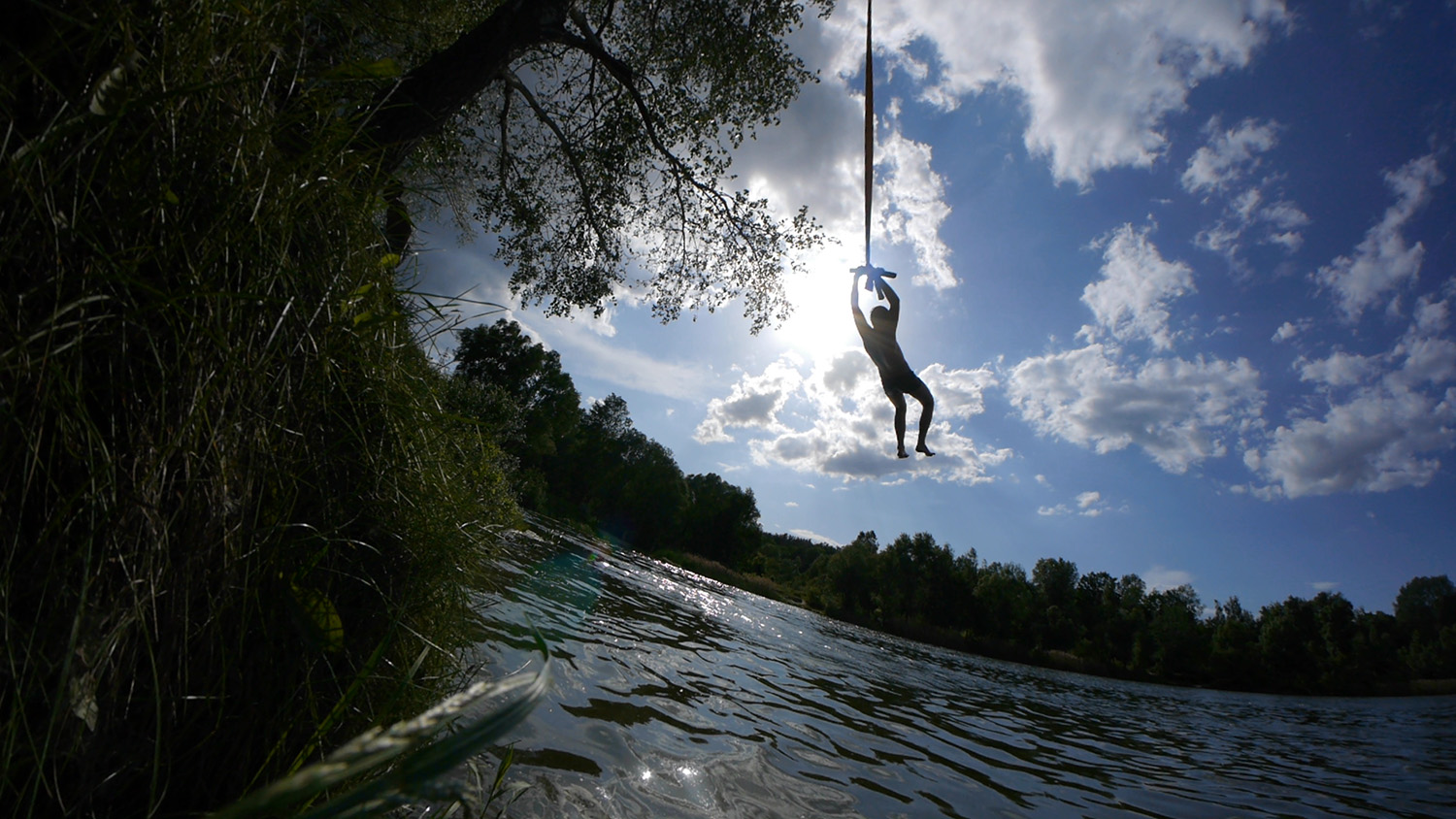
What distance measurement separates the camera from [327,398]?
2.01 metres

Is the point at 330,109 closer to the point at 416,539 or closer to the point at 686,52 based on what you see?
the point at 416,539

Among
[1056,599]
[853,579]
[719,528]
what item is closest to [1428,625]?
[1056,599]

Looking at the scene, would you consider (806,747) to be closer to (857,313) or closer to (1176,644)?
(857,313)

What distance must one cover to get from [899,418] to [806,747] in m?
2.73

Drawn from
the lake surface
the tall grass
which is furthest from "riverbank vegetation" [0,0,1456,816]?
the lake surface

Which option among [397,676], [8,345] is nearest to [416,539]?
[397,676]

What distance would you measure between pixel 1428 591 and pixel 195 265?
113m

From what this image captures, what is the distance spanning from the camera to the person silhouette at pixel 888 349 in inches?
201

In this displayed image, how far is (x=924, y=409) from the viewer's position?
212 inches

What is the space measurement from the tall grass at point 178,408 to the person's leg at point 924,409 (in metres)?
4.10

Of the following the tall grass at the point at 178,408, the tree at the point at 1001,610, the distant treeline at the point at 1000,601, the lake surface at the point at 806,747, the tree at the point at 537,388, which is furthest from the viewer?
the tree at the point at 1001,610

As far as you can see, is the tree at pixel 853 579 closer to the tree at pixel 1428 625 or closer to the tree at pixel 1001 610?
the tree at pixel 1001 610

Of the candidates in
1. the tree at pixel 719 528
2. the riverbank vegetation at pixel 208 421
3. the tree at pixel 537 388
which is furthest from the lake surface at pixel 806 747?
the tree at pixel 719 528

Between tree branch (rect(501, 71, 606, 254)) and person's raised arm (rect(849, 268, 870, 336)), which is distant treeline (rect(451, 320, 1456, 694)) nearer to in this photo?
tree branch (rect(501, 71, 606, 254))
